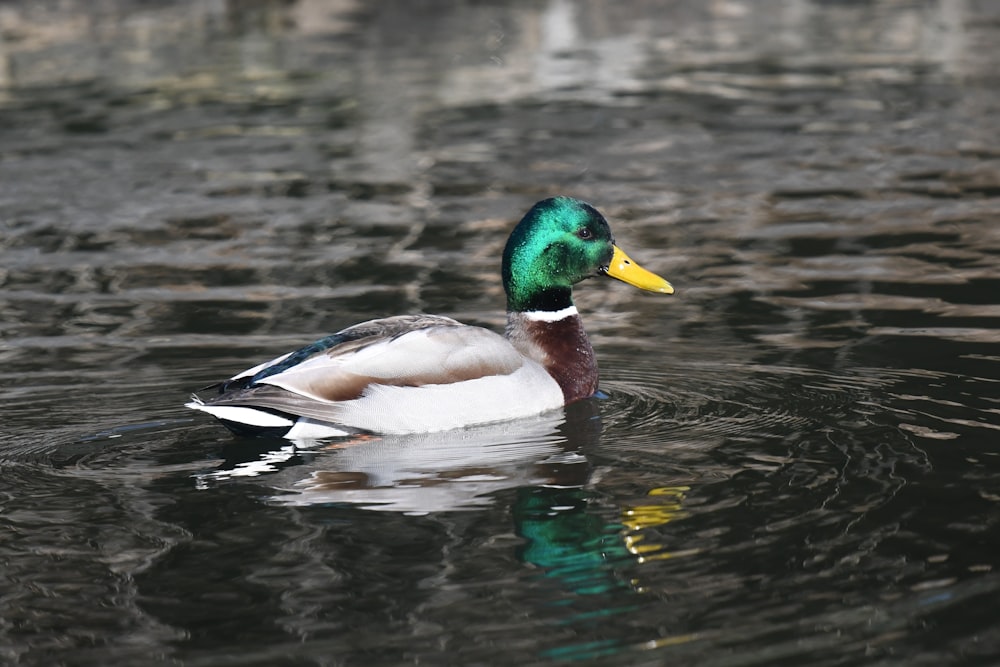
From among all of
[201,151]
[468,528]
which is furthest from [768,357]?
[201,151]

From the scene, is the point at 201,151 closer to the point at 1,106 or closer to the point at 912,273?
the point at 1,106

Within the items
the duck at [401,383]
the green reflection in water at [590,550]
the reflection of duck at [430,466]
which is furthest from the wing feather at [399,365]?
the green reflection in water at [590,550]

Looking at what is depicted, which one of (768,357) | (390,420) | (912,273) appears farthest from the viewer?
(912,273)

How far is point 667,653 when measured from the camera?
5.46 meters

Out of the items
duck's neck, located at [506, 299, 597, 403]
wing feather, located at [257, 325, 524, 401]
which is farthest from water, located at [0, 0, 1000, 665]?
wing feather, located at [257, 325, 524, 401]

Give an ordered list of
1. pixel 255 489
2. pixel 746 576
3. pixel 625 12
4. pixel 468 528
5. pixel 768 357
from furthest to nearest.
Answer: pixel 625 12 → pixel 768 357 → pixel 255 489 → pixel 468 528 → pixel 746 576

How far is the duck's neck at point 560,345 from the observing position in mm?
9125

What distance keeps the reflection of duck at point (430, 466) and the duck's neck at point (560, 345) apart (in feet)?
1.21

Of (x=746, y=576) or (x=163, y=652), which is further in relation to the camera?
(x=746, y=576)

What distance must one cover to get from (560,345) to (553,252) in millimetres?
541

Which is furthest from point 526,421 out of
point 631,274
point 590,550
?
point 590,550

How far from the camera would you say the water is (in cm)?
587

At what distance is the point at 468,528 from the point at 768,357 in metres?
3.32

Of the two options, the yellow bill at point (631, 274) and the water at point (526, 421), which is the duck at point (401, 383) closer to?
the water at point (526, 421)
